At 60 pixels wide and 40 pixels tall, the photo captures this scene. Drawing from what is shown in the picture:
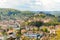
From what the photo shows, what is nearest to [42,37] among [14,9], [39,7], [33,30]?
[33,30]

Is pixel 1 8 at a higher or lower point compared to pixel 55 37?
higher

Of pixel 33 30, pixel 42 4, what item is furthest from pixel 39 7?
pixel 33 30

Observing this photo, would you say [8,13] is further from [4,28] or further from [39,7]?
[39,7]

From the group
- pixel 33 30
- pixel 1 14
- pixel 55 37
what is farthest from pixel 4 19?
pixel 55 37

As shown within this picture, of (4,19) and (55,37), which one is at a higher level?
(4,19)

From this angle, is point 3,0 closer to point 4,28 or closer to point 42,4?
point 4,28

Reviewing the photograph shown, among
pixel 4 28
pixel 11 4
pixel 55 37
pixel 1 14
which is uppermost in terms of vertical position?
pixel 11 4

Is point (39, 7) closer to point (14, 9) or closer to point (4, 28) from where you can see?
point (14, 9)
